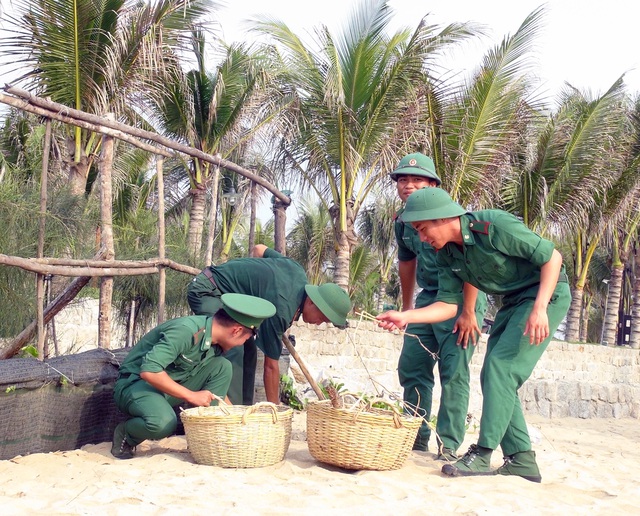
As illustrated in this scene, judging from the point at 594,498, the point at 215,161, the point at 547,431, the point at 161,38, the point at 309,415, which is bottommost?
the point at 547,431

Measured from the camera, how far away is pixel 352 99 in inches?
442

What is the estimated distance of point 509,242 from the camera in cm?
339

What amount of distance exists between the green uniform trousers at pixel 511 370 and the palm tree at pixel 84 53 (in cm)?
539

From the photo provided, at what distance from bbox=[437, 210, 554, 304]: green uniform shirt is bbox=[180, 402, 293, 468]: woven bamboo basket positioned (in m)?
1.18

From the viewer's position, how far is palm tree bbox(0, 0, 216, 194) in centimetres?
818

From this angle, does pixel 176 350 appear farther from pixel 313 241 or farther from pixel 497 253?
pixel 313 241

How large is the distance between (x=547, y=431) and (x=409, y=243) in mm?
4195

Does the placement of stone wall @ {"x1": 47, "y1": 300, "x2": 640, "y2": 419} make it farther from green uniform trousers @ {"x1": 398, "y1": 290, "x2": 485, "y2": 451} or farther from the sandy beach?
the sandy beach

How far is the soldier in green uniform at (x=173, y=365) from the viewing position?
3.61m

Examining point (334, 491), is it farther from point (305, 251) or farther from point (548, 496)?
point (305, 251)

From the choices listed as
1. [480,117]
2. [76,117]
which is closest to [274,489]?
[76,117]

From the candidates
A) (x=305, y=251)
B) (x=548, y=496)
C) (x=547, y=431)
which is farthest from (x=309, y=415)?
(x=305, y=251)

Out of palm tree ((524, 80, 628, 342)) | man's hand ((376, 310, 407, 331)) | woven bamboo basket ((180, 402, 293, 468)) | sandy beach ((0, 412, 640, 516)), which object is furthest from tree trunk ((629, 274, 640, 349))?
woven bamboo basket ((180, 402, 293, 468))

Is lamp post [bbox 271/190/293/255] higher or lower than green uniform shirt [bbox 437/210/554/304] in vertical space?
higher
